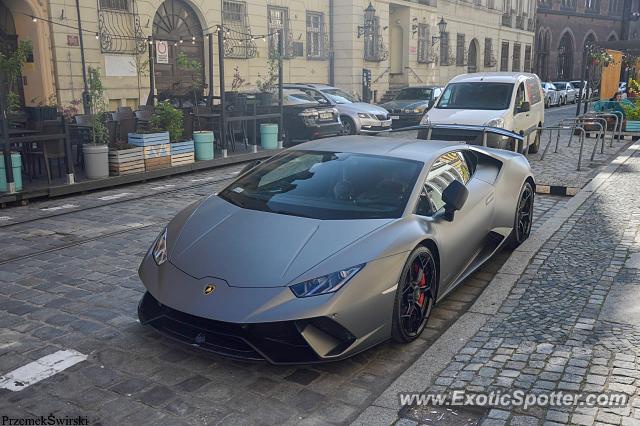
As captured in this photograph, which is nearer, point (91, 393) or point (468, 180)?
point (91, 393)

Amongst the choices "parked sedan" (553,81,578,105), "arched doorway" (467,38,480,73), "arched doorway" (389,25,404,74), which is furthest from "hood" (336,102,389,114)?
"arched doorway" (467,38,480,73)

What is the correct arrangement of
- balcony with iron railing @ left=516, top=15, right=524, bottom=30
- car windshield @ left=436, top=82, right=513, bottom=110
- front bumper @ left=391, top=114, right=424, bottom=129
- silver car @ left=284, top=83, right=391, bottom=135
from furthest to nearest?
balcony with iron railing @ left=516, top=15, right=524, bottom=30 < front bumper @ left=391, top=114, right=424, bottom=129 < silver car @ left=284, top=83, right=391, bottom=135 < car windshield @ left=436, top=82, right=513, bottom=110

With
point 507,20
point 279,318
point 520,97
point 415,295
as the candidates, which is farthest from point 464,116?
point 507,20

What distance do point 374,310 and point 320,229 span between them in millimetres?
682

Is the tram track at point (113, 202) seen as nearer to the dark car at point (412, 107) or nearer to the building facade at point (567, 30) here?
the dark car at point (412, 107)

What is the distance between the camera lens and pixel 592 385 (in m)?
3.70

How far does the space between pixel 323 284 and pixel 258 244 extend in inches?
23.5

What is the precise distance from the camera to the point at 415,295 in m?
4.35

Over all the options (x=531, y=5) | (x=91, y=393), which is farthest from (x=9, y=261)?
(x=531, y=5)

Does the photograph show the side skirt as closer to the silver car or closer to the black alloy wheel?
the black alloy wheel

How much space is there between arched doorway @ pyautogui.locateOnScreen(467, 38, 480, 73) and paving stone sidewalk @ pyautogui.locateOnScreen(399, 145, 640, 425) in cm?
3512

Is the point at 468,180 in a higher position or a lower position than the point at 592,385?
higher

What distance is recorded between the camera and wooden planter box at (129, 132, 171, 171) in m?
11.2

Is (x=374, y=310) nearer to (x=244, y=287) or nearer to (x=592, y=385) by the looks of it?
(x=244, y=287)
